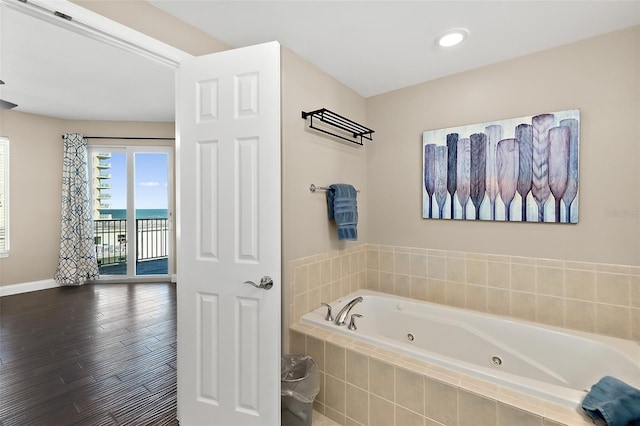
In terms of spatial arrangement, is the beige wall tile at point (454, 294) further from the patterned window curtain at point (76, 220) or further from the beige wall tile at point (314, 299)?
the patterned window curtain at point (76, 220)

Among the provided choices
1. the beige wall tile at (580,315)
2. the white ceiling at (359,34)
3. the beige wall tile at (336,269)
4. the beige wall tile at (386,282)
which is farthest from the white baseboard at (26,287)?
the beige wall tile at (580,315)

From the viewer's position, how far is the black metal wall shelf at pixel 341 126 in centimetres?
228

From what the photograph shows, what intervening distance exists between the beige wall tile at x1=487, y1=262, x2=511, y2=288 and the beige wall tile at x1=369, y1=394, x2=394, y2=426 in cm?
133

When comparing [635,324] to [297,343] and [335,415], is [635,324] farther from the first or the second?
[297,343]

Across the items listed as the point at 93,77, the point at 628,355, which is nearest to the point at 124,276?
the point at 93,77

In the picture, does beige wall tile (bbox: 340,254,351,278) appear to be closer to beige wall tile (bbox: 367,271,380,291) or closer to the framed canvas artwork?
beige wall tile (bbox: 367,271,380,291)

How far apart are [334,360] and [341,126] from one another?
1905mm

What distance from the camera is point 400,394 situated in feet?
5.20

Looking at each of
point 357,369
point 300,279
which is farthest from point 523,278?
point 300,279

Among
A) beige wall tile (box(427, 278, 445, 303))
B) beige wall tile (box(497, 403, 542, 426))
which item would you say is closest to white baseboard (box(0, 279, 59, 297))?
beige wall tile (box(427, 278, 445, 303))

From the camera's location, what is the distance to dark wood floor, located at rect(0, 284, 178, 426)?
1.86 m

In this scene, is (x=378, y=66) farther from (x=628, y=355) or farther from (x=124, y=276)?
(x=124, y=276)

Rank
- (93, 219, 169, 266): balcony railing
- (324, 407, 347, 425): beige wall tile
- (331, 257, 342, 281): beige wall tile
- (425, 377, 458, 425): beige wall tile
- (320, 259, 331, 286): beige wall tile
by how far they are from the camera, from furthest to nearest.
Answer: (93, 219, 169, 266): balcony railing, (331, 257, 342, 281): beige wall tile, (320, 259, 331, 286): beige wall tile, (324, 407, 347, 425): beige wall tile, (425, 377, 458, 425): beige wall tile

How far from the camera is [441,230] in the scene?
2.58 m
